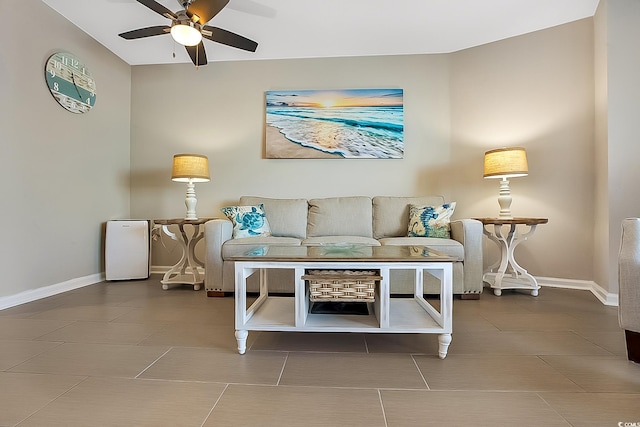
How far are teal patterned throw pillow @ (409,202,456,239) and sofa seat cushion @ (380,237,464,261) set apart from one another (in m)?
0.10

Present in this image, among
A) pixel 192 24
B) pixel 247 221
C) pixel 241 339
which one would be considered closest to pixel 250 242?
pixel 247 221

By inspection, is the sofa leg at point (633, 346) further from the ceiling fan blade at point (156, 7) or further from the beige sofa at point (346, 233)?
the ceiling fan blade at point (156, 7)

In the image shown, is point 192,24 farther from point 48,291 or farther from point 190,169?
point 48,291

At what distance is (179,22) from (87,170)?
68.3 inches

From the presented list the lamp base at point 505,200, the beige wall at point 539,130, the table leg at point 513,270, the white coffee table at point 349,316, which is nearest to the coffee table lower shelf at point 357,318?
the white coffee table at point 349,316

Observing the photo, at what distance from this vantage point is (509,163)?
103 inches

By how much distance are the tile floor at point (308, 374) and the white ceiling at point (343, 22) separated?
240 centimetres

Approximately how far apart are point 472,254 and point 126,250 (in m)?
3.10

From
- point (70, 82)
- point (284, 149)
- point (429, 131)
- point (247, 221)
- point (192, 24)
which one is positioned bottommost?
point (247, 221)

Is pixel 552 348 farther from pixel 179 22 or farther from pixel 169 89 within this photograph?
pixel 169 89

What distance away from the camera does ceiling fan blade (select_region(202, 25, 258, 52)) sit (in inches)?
89.0

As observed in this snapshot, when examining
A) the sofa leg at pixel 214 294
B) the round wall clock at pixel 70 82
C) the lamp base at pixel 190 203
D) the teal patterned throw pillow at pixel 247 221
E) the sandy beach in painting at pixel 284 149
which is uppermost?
the round wall clock at pixel 70 82

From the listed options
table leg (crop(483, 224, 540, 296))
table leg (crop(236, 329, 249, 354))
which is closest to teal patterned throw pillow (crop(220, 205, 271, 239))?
table leg (crop(236, 329, 249, 354))

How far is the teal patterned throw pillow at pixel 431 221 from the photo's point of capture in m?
2.64
